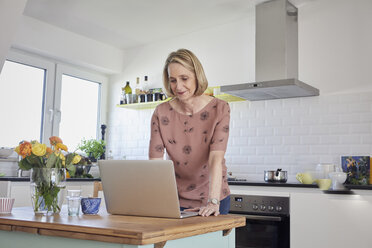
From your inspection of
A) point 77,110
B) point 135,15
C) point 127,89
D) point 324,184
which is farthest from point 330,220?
point 77,110

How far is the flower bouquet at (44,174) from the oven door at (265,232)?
2.06 metres

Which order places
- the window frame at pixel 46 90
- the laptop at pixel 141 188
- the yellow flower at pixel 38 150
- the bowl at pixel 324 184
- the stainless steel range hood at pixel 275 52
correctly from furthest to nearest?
the window frame at pixel 46 90, the stainless steel range hood at pixel 275 52, the bowl at pixel 324 184, the yellow flower at pixel 38 150, the laptop at pixel 141 188

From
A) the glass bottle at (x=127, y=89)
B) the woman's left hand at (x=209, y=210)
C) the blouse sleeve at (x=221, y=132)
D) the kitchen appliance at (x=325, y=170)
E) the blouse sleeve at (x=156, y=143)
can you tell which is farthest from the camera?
the glass bottle at (x=127, y=89)

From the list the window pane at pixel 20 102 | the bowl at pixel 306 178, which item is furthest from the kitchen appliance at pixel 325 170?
the window pane at pixel 20 102

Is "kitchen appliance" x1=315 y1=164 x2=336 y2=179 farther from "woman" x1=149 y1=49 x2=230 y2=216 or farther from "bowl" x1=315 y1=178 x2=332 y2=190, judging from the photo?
"woman" x1=149 y1=49 x2=230 y2=216

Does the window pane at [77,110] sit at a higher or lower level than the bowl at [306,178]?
higher

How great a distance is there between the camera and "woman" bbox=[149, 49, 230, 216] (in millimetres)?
1979

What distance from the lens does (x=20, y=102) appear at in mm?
4547

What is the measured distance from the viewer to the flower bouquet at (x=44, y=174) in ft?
5.93

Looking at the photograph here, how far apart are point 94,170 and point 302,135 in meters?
2.22

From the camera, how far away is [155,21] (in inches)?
180

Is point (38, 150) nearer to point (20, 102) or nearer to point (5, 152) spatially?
point (5, 152)

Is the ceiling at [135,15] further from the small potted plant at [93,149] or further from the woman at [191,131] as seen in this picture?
the woman at [191,131]

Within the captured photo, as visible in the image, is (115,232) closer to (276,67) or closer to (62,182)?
(62,182)
